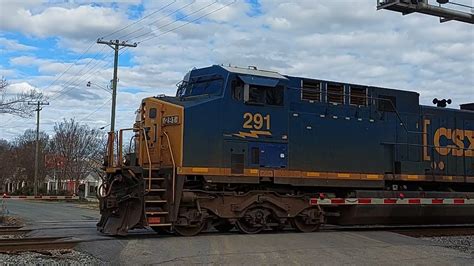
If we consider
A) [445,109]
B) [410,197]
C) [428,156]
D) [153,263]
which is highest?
[445,109]

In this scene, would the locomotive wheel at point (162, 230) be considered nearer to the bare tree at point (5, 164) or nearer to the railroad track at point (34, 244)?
the railroad track at point (34, 244)

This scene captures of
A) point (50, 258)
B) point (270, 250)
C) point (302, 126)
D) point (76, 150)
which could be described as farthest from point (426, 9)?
point (76, 150)

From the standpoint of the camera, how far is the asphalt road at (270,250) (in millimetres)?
10078

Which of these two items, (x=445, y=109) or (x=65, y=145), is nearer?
(x=445, y=109)

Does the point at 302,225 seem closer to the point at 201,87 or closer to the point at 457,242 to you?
the point at 457,242

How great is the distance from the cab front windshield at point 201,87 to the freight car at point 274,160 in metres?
0.04

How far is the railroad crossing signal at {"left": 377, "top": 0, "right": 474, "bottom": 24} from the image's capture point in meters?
13.2

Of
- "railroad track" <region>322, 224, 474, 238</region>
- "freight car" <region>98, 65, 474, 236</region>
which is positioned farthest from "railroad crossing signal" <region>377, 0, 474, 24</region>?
"railroad track" <region>322, 224, 474, 238</region>

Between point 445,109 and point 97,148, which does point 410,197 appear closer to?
point 445,109

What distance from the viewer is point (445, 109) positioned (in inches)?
714

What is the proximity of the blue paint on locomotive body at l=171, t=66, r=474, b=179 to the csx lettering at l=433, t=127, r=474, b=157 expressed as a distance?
0.38ft

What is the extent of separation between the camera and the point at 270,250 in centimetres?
1102

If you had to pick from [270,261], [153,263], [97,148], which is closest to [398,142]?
[270,261]

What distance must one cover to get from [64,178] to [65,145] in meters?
4.46
